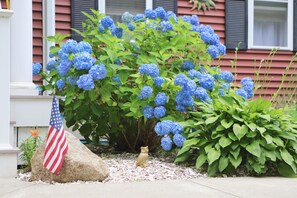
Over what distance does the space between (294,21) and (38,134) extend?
5934mm

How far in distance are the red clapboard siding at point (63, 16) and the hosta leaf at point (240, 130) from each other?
3.96 metres

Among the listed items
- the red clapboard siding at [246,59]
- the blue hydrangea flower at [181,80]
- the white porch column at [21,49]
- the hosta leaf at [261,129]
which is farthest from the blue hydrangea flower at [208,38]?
the red clapboard siding at [246,59]

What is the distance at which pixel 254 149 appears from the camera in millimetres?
5395

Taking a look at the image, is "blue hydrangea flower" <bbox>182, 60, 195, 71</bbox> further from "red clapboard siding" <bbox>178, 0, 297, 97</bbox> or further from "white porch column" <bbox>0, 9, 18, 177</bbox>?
"red clapboard siding" <bbox>178, 0, 297, 97</bbox>

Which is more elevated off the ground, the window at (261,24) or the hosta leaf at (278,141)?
the window at (261,24)

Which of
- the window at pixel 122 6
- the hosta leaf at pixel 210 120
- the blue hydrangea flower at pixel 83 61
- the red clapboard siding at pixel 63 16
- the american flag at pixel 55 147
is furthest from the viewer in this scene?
the window at pixel 122 6


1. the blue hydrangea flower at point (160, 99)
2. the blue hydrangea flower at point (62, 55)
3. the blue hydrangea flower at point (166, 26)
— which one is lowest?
the blue hydrangea flower at point (160, 99)

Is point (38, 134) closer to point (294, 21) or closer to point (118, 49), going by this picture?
point (118, 49)

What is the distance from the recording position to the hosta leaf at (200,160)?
5.47m

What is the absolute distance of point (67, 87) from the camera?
622 centimetres

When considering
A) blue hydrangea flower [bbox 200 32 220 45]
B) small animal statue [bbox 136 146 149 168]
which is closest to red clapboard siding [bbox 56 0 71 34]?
blue hydrangea flower [bbox 200 32 220 45]

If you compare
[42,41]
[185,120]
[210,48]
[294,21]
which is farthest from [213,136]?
[294,21]

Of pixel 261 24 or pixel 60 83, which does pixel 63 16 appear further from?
pixel 261 24

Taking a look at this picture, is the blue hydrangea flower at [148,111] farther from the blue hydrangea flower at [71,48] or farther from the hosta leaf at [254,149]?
the hosta leaf at [254,149]
